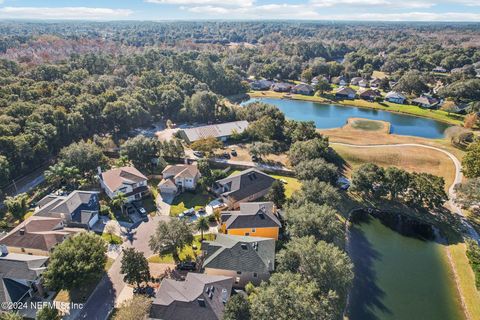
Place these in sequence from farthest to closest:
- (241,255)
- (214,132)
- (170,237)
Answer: (214,132) < (170,237) < (241,255)

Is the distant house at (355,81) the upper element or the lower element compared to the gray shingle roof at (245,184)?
upper

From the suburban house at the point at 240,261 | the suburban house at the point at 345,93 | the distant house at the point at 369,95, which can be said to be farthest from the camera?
the suburban house at the point at 345,93

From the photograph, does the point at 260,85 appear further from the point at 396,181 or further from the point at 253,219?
the point at 253,219

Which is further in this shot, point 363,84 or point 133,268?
point 363,84

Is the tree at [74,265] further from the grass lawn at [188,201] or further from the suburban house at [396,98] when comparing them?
the suburban house at [396,98]

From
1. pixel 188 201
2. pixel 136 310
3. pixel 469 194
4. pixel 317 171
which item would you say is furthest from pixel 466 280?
pixel 188 201

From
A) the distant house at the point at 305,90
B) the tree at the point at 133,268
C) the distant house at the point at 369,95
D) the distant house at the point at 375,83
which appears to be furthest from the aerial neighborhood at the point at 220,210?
the distant house at the point at 375,83
